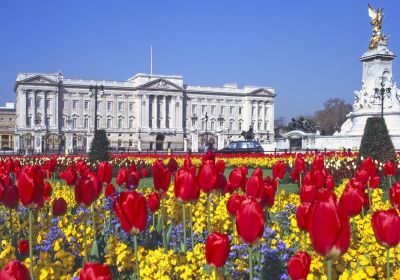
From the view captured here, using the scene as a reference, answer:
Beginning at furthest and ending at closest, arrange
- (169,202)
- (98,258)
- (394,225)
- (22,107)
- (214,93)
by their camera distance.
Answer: (214,93) < (22,107) < (169,202) < (98,258) < (394,225)

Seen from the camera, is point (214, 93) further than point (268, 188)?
Yes

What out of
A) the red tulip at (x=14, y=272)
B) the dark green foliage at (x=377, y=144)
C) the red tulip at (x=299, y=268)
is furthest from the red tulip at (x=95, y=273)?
the dark green foliage at (x=377, y=144)

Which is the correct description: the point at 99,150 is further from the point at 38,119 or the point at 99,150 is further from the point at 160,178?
the point at 38,119

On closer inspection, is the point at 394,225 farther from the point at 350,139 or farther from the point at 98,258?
the point at 350,139

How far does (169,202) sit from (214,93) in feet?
275

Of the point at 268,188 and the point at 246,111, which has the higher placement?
the point at 246,111

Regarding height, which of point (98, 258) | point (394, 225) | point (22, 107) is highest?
point (22, 107)

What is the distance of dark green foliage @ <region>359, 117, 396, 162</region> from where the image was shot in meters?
13.1

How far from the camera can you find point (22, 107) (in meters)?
75.2

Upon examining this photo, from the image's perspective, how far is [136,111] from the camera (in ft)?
276

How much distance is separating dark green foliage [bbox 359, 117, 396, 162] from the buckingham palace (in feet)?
188

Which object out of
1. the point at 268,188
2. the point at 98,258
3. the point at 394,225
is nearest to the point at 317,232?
the point at 394,225

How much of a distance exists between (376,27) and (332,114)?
6284cm

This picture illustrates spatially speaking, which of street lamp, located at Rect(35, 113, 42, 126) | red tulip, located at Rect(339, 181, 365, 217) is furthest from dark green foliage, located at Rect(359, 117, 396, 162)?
street lamp, located at Rect(35, 113, 42, 126)
